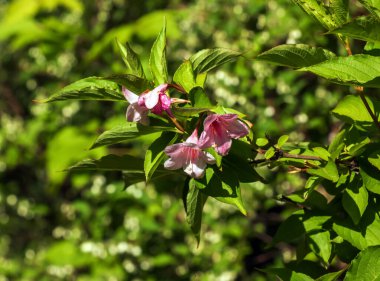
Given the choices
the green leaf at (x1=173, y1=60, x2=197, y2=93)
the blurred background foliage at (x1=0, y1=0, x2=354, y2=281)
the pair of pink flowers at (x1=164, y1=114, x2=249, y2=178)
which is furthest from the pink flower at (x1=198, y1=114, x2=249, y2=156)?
the blurred background foliage at (x1=0, y1=0, x2=354, y2=281)

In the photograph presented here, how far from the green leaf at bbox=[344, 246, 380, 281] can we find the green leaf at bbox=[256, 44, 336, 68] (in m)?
0.35

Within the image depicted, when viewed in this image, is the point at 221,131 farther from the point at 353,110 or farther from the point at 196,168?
the point at 353,110

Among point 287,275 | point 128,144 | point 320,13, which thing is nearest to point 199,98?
point 320,13

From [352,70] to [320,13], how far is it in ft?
0.43

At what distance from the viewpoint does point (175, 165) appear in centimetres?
122

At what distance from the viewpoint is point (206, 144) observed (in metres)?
1.16

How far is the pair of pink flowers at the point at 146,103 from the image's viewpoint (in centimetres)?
114

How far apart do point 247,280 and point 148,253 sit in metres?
0.60

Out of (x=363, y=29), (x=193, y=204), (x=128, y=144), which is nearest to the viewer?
(x=363, y=29)

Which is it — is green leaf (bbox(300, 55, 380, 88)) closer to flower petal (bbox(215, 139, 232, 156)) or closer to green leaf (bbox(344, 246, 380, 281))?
flower petal (bbox(215, 139, 232, 156))

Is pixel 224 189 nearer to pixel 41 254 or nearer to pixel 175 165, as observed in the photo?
pixel 175 165

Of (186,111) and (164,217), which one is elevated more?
(186,111)

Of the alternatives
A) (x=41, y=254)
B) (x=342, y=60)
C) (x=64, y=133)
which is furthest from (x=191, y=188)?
(x=41, y=254)

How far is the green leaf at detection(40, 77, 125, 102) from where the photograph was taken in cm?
120
